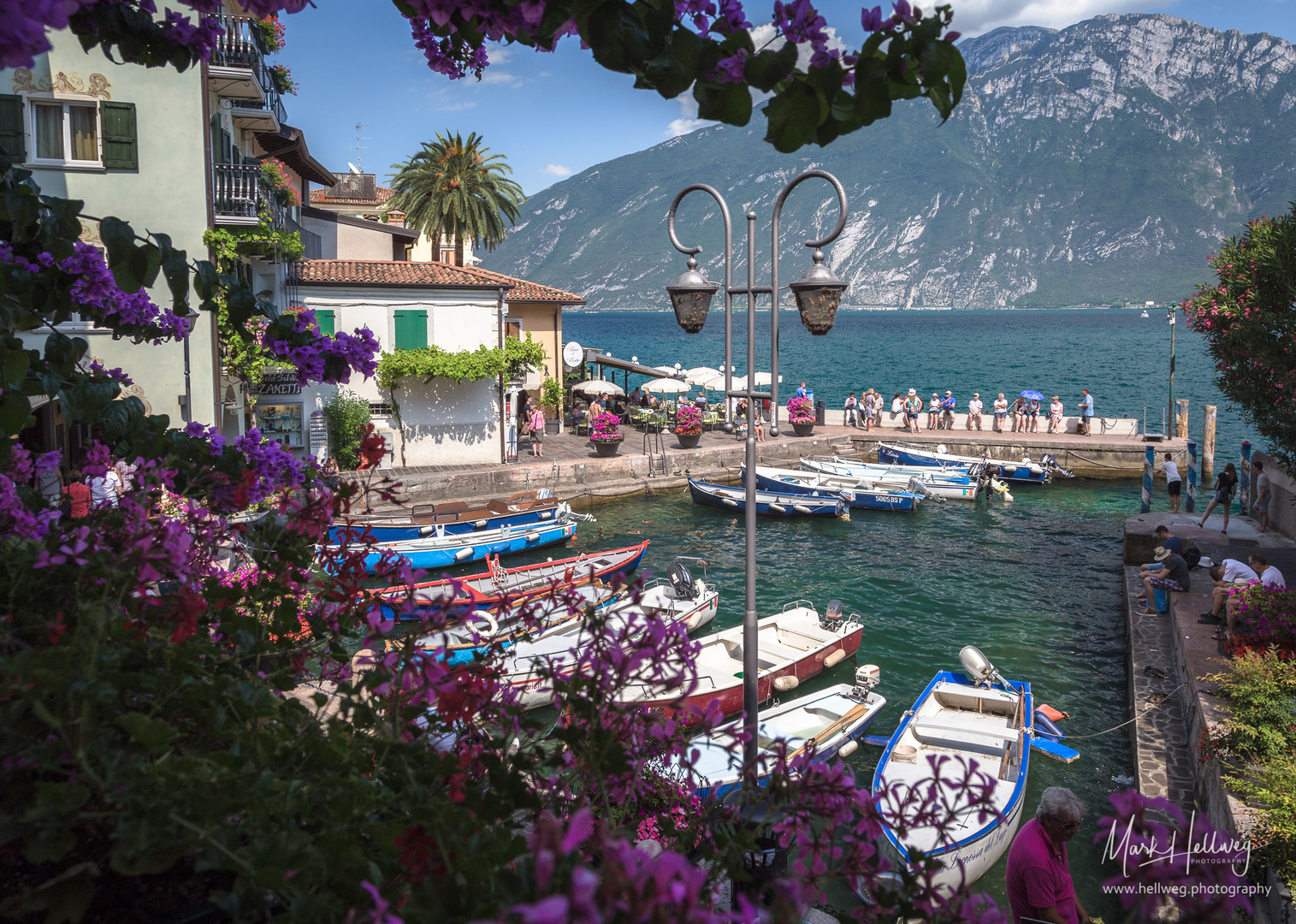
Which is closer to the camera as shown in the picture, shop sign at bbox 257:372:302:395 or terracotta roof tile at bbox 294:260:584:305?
shop sign at bbox 257:372:302:395

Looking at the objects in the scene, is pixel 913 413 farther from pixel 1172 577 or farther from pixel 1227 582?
pixel 1227 582

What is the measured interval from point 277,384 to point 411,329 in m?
4.84

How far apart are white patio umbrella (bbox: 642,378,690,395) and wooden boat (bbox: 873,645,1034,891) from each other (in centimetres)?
2607

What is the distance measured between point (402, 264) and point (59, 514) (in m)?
28.6

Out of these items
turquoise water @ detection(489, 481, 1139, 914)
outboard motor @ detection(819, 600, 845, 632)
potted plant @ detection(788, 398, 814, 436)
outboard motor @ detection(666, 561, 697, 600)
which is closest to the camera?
turquoise water @ detection(489, 481, 1139, 914)

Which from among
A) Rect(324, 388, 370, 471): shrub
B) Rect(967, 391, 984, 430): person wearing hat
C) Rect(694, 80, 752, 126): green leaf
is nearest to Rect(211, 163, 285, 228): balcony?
Rect(324, 388, 370, 471): shrub

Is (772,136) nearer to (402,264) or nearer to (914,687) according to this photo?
(914,687)

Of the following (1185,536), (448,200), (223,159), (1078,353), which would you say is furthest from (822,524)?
(1078,353)

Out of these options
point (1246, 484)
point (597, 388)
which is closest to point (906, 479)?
point (1246, 484)

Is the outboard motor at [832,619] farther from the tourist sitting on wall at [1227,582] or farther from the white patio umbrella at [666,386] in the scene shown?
the white patio umbrella at [666,386]

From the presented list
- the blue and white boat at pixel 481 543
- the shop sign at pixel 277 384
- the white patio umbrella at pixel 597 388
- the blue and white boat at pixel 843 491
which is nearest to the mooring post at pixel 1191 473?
the blue and white boat at pixel 843 491

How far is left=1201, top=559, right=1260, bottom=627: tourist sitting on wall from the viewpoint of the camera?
13.0 m

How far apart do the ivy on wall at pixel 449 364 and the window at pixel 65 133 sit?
10.2 m

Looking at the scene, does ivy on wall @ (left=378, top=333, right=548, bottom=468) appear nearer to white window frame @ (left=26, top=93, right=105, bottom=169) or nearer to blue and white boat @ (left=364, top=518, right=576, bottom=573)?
blue and white boat @ (left=364, top=518, right=576, bottom=573)
